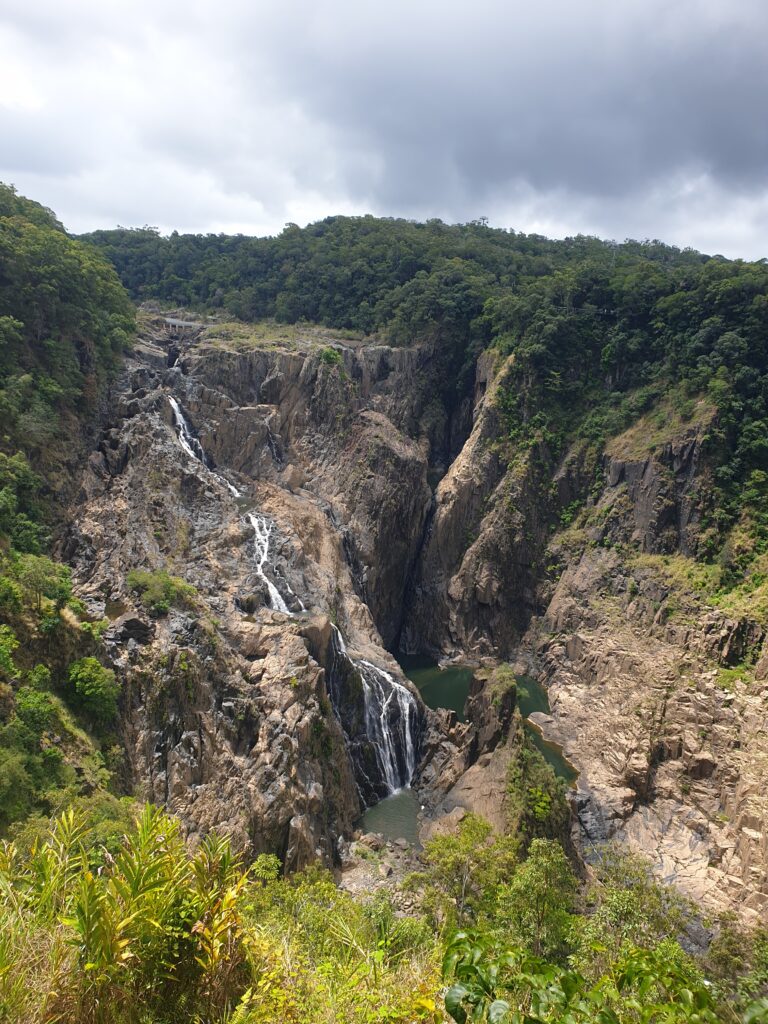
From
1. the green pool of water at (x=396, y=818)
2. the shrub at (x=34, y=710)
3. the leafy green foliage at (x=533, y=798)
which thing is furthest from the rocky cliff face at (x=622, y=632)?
the shrub at (x=34, y=710)

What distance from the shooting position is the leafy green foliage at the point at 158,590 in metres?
27.1

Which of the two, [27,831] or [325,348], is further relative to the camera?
[325,348]

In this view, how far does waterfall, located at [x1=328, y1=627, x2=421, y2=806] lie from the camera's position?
3000cm

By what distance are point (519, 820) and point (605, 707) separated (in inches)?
551

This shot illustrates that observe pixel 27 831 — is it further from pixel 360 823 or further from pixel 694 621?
pixel 694 621

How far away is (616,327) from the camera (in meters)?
52.4

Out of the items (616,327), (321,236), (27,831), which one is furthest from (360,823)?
(321,236)

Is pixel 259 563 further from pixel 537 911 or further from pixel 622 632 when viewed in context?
pixel 622 632

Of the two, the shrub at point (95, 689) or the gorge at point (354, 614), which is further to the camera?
the gorge at point (354, 614)

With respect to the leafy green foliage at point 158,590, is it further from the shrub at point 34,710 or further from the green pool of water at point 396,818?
the green pool of water at point 396,818

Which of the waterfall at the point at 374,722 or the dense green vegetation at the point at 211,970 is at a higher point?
the dense green vegetation at the point at 211,970

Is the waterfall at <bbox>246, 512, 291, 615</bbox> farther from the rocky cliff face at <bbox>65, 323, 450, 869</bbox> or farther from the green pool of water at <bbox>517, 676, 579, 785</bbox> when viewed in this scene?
the green pool of water at <bbox>517, 676, 579, 785</bbox>

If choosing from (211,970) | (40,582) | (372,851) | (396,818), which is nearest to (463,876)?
(372,851)

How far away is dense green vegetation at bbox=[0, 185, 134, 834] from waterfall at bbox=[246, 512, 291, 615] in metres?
9.63
